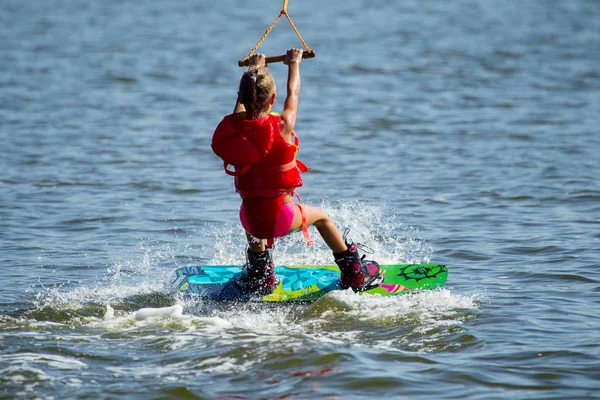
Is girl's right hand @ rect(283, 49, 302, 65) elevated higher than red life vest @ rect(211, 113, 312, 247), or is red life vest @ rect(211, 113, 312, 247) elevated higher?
girl's right hand @ rect(283, 49, 302, 65)

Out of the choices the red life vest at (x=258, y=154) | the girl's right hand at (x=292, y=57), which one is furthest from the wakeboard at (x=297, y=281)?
the girl's right hand at (x=292, y=57)

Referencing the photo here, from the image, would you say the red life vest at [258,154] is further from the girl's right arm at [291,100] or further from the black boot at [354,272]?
the black boot at [354,272]

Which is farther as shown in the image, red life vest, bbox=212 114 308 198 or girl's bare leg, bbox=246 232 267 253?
girl's bare leg, bbox=246 232 267 253

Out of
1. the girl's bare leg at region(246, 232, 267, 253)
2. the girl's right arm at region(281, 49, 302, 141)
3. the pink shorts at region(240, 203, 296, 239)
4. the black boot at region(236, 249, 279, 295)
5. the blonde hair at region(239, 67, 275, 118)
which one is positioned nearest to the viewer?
the blonde hair at region(239, 67, 275, 118)

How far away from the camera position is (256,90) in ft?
19.5

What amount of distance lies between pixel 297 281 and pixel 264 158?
137 cm

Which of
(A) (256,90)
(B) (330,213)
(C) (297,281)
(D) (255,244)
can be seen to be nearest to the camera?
(A) (256,90)

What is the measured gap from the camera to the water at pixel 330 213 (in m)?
5.54

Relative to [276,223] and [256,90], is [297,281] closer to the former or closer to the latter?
[276,223]

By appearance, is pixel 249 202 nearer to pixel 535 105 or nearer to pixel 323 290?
pixel 323 290

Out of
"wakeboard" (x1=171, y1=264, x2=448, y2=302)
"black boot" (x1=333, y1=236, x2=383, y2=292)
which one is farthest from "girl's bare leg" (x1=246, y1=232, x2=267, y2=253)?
"black boot" (x1=333, y1=236, x2=383, y2=292)

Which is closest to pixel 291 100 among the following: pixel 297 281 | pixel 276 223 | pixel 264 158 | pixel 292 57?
pixel 292 57

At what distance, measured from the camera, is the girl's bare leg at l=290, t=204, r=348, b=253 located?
6445mm

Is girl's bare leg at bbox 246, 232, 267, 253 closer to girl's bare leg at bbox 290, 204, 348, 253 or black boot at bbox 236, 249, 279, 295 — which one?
A: black boot at bbox 236, 249, 279, 295
